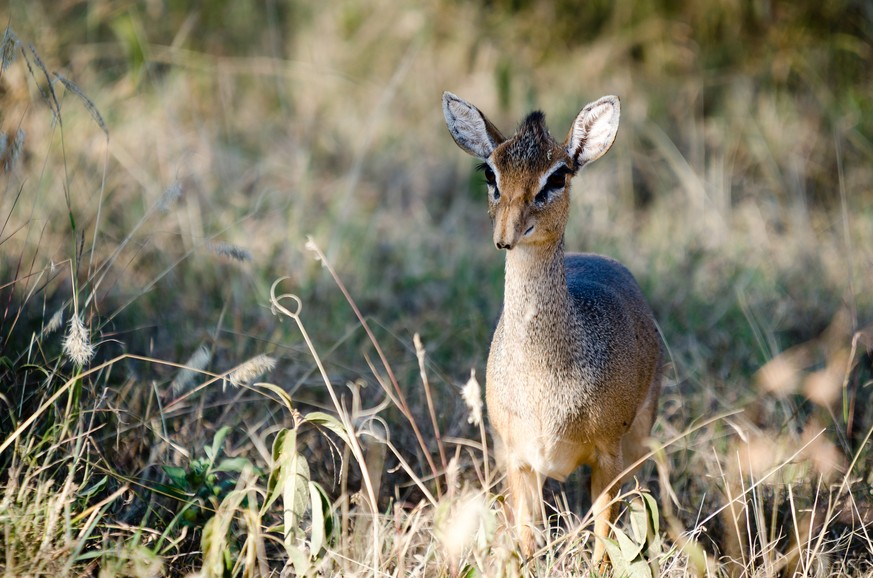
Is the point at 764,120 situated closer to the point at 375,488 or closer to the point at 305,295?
the point at 305,295

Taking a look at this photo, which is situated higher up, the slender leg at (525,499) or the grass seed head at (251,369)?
the grass seed head at (251,369)

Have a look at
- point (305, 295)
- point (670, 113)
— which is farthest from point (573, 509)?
point (670, 113)

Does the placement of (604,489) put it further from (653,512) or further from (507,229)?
(507,229)

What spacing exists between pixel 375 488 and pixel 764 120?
17.1ft

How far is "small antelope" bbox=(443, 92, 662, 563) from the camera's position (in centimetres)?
322

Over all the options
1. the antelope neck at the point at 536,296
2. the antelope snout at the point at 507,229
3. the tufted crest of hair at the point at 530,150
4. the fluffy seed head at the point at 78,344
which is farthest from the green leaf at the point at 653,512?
the fluffy seed head at the point at 78,344

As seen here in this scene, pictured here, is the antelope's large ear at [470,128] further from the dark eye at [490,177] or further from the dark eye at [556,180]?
the dark eye at [556,180]

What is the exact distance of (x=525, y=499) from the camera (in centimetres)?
346

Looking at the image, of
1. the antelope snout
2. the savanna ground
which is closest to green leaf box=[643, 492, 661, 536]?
the savanna ground

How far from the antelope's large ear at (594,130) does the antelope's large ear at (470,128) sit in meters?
0.26

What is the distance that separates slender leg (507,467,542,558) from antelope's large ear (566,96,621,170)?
113 cm

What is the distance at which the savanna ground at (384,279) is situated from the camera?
3182 millimetres

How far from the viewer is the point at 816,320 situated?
557 centimetres

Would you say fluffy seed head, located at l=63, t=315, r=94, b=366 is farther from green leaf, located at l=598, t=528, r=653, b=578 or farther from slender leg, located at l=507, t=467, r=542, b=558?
green leaf, located at l=598, t=528, r=653, b=578
